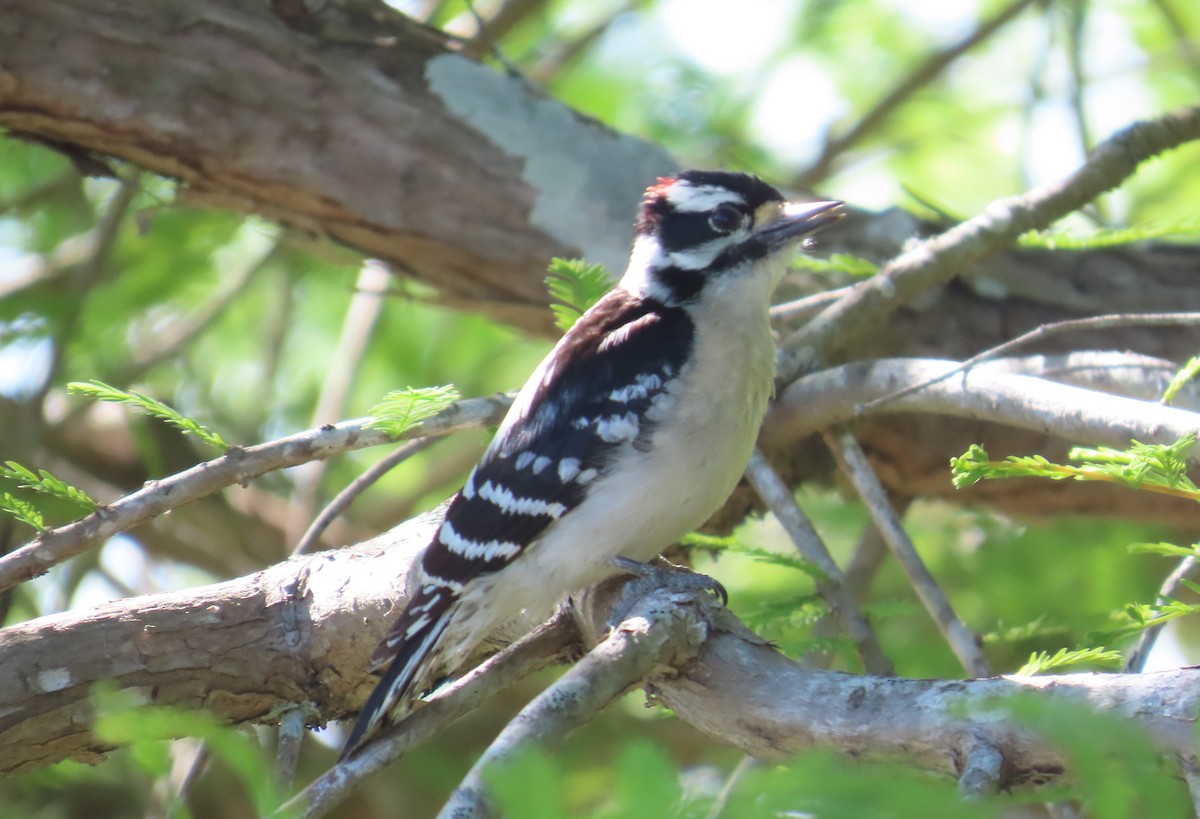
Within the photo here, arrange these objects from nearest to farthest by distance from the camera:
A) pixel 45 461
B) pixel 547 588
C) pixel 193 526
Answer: pixel 547 588, pixel 45 461, pixel 193 526

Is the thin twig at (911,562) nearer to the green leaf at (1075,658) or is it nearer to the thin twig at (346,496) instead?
the green leaf at (1075,658)

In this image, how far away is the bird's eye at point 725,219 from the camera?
3652 mm

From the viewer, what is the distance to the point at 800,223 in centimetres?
356

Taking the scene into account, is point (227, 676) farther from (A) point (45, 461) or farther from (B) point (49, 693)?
(A) point (45, 461)

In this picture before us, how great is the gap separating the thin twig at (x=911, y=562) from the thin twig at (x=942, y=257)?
1.08 ft

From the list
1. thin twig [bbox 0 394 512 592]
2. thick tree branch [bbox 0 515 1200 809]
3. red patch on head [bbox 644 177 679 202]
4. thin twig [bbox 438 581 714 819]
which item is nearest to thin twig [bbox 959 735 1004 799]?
thick tree branch [bbox 0 515 1200 809]

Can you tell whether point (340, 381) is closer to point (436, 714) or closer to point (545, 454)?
point (545, 454)

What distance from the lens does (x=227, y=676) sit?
3.00 meters

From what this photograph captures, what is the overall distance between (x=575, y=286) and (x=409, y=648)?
1256 millimetres

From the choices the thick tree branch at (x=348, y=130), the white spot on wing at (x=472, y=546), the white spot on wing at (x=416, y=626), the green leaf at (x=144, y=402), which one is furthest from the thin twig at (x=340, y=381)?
the green leaf at (x=144, y=402)

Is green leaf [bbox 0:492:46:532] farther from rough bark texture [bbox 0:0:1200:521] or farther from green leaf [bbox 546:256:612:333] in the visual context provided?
rough bark texture [bbox 0:0:1200:521]

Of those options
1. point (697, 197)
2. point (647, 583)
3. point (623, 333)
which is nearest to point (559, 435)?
point (623, 333)

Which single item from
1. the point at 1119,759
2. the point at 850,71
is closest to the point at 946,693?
the point at 1119,759

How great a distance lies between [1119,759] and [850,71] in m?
5.55
